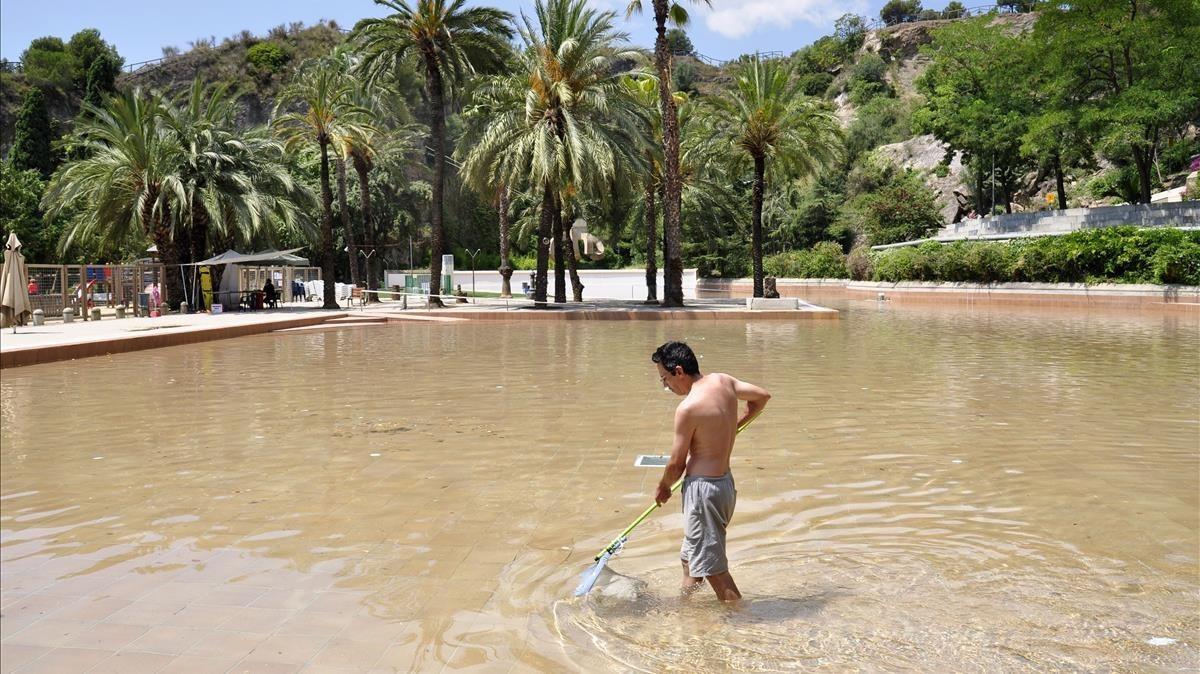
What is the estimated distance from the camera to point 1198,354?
54.0 feet

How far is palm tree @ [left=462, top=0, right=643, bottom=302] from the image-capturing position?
29.4 m

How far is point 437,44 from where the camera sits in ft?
107

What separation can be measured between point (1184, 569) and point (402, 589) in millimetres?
4175

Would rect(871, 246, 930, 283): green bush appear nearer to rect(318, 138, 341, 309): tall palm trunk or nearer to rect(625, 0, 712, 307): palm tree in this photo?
rect(625, 0, 712, 307): palm tree

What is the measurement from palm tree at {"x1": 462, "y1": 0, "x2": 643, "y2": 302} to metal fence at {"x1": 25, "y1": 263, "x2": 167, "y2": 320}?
10659mm

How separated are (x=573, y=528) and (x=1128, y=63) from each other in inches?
1456

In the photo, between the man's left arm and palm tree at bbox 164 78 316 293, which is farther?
palm tree at bbox 164 78 316 293

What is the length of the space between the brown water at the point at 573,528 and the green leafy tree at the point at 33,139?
191 ft

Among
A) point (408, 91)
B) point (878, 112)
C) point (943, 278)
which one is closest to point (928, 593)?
point (943, 278)

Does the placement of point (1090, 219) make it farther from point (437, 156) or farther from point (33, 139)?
point (33, 139)

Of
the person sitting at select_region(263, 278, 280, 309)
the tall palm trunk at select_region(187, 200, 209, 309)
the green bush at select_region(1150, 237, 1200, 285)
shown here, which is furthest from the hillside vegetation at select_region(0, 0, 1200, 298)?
the green bush at select_region(1150, 237, 1200, 285)

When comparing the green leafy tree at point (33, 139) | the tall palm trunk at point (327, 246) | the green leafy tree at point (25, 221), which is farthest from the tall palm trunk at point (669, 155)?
the green leafy tree at point (33, 139)

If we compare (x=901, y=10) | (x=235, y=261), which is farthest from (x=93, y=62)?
(x=901, y=10)

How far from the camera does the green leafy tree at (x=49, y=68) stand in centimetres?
7219
